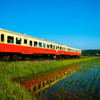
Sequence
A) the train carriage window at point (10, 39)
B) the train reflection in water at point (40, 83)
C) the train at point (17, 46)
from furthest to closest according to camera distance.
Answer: the train carriage window at point (10, 39) → the train at point (17, 46) → the train reflection in water at point (40, 83)

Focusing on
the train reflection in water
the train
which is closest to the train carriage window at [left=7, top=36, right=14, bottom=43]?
the train

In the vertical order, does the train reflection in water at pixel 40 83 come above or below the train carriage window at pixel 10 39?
below

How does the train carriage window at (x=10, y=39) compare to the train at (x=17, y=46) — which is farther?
the train carriage window at (x=10, y=39)

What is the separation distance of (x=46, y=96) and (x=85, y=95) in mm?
1445

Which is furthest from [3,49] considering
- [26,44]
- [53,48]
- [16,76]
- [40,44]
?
[53,48]

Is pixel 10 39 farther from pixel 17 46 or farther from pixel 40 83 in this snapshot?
pixel 40 83

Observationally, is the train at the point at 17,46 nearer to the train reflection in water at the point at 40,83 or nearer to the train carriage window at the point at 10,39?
the train carriage window at the point at 10,39

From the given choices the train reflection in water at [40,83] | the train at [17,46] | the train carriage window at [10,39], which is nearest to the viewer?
the train reflection in water at [40,83]

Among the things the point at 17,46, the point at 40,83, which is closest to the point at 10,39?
the point at 17,46

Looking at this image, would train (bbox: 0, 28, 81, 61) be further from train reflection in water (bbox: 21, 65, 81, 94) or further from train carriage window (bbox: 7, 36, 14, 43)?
train reflection in water (bbox: 21, 65, 81, 94)

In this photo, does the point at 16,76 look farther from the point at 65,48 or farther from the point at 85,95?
the point at 65,48

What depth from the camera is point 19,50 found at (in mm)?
12102

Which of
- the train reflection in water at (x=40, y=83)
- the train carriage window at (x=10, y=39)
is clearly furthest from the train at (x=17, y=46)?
the train reflection in water at (x=40, y=83)

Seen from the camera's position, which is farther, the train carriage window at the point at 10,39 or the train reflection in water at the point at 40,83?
the train carriage window at the point at 10,39
